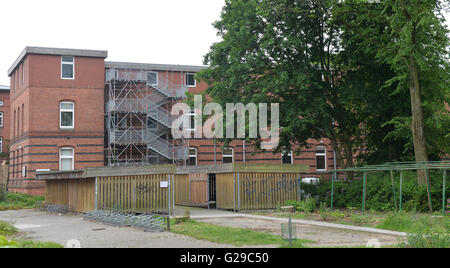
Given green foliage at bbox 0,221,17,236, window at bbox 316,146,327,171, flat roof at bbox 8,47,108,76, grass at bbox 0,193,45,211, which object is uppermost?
flat roof at bbox 8,47,108,76

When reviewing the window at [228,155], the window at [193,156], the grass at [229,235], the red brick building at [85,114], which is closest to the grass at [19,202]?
the red brick building at [85,114]

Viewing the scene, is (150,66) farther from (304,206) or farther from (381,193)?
(381,193)

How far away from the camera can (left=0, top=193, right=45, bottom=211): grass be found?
2947 centimetres

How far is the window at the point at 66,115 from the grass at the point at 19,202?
6150mm

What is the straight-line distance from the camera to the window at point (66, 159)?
36875mm

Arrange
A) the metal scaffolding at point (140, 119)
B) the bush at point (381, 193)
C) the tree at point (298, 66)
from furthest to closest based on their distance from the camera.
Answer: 1. the metal scaffolding at point (140, 119)
2. the tree at point (298, 66)
3. the bush at point (381, 193)

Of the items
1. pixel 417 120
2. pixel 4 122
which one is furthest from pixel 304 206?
pixel 4 122

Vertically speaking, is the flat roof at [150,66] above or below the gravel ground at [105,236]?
above

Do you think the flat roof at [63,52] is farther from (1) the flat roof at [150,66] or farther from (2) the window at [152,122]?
(2) the window at [152,122]

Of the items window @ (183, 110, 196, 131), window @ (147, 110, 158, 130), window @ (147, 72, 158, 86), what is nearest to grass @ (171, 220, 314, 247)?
window @ (147, 110, 158, 130)

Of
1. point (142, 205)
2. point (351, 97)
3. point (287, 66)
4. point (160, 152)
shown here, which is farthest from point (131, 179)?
point (160, 152)

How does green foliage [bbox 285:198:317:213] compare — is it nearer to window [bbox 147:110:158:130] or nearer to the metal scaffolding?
the metal scaffolding

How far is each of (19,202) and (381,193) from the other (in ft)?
76.2

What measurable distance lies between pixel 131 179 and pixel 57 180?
26.7 feet
